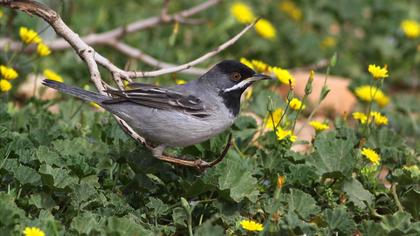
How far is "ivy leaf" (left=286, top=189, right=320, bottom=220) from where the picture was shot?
5.61m

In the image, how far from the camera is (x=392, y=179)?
20.5 feet

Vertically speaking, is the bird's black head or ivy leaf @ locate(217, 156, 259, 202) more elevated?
the bird's black head

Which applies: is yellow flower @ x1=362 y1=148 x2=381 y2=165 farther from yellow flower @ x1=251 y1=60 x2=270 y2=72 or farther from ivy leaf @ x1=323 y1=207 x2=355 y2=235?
yellow flower @ x1=251 y1=60 x2=270 y2=72

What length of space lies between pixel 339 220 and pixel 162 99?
164 centimetres

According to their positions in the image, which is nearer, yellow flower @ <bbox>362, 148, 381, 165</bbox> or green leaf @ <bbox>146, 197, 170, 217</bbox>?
green leaf @ <bbox>146, 197, 170, 217</bbox>

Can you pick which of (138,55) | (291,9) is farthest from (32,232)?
(291,9)

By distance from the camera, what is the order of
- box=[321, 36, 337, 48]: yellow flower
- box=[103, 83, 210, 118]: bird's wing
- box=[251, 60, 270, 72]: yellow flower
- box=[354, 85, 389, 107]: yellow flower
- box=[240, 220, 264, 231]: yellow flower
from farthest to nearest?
box=[321, 36, 337, 48]: yellow flower → box=[354, 85, 389, 107]: yellow flower → box=[251, 60, 270, 72]: yellow flower → box=[103, 83, 210, 118]: bird's wing → box=[240, 220, 264, 231]: yellow flower

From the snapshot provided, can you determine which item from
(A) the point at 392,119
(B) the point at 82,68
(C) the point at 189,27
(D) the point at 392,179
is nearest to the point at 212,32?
(C) the point at 189,27

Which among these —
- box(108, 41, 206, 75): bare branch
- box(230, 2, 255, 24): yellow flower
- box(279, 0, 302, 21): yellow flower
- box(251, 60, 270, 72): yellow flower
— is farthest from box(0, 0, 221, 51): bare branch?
box(279, 0, 302, 21): yellow flower

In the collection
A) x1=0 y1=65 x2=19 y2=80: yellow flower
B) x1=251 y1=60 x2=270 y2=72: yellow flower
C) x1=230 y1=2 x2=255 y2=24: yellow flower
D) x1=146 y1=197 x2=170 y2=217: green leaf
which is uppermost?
x1=230 y1=2 x2=255 y2=24: yellow flower

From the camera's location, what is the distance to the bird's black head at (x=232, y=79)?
21.0 feet

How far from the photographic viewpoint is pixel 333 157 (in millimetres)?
6246

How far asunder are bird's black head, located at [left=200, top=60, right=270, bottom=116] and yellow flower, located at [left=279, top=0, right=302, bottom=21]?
5706mm

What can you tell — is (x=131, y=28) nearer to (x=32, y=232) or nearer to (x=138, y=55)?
(x=138, y=55)
